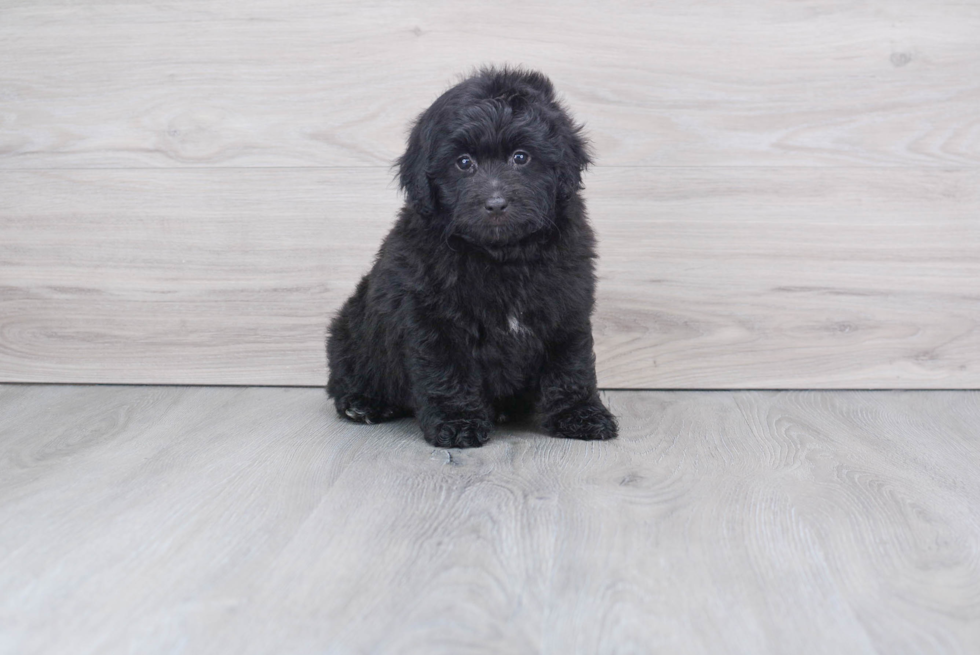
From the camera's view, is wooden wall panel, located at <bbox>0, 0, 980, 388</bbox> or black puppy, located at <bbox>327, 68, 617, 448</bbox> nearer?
black puppy, located at <bbox>327, 68, 617, 448</bbox>

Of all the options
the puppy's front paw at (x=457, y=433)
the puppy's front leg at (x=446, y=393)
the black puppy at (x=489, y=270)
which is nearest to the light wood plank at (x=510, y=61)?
the black puppy at (x=489, y=270)

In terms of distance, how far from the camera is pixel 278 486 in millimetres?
2115

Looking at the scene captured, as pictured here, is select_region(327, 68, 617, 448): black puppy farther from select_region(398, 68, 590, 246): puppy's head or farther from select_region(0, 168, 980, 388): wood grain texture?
select_region(0, 168, 980, 388): wood grain texture

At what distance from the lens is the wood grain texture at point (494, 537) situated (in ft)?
4.61

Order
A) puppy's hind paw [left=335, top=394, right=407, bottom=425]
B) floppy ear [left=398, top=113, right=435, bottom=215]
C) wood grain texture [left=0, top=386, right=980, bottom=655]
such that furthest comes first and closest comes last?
puppy's hind paw [left=335, top=394, right=407, bottom=425]
floppy ear [left=398, top=113, right=435, bottom=215]
wood grain texture [left=0, top=386, right=980, bottom=655]

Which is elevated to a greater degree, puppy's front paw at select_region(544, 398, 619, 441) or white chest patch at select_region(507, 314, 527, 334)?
white chest patch at select_region(507, 314, 527, 334)

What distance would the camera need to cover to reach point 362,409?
8.95ft

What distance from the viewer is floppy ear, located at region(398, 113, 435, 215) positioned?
2.35m

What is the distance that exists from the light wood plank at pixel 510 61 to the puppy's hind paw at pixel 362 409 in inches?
33.6

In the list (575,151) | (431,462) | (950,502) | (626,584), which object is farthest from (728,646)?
(575,151)

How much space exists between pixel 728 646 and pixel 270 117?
2.38 m

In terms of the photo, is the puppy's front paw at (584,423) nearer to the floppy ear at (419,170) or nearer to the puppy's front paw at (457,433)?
the puppy's front paw at (457,433)

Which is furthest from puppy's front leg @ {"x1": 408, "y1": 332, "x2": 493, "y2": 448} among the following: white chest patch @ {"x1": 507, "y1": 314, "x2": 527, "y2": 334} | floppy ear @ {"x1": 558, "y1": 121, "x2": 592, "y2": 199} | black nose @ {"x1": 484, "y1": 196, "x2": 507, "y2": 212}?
floppy ear @ {"x1": 558, "y1": 121, "x2": 592, "y2": 199}

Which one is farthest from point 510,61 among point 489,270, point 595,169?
point 489,270
